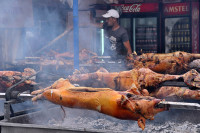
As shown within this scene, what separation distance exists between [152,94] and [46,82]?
1349mm

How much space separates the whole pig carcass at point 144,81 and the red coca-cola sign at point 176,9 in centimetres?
695

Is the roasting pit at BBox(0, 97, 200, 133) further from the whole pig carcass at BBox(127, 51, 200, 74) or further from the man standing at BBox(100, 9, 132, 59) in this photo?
the man standing at BBox(100, 9, 132, 59)

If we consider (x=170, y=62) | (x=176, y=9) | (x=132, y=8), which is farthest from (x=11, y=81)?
(x=176, y=9)

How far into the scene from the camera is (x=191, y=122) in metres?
2.78

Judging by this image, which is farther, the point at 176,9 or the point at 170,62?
the point at 176,9

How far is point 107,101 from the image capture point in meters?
2.18

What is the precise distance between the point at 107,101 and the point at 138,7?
7.47 metres

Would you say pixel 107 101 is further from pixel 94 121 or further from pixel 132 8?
pixel 132 8

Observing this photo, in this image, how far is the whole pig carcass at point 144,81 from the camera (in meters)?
2.25

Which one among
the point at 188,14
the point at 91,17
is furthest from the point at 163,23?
the point at 91,17

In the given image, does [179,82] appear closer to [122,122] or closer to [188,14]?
[122,122]

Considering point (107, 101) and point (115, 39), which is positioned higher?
point (115, 39)

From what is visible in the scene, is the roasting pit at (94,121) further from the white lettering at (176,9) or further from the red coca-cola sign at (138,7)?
the white lettering at (176,9)

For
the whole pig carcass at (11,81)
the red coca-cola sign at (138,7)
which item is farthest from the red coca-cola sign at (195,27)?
the whole pig carcass at (11,81)
